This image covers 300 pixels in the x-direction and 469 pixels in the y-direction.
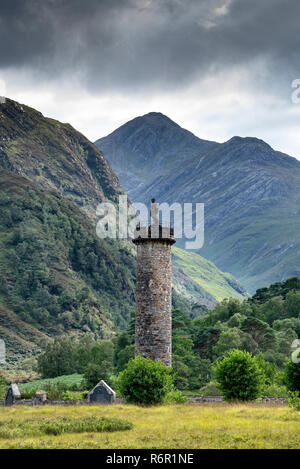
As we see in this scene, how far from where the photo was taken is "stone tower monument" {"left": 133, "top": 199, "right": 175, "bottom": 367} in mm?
35156

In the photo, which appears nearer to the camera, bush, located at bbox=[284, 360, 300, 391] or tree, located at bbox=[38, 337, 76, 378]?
bush, located at bbox=[284, 360, 300, 391]

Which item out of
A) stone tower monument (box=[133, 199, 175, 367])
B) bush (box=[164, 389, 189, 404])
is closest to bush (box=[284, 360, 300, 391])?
bush (box=[164, 389, 189, 404])

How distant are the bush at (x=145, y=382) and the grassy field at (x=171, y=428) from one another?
153 cm

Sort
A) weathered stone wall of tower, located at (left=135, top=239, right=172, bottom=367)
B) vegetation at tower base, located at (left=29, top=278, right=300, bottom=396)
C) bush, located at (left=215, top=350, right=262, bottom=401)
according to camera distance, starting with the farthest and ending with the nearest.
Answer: vegetation at tower base, located at (left=29, top=278, right=300, bottom=396), weathered stone wall of tower, located at (left=135, top=239, right=172, bottom=367), bush, located at (left=215, top=350, right=262, bottom=401)

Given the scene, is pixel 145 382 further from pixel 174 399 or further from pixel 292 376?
pixel 292 376

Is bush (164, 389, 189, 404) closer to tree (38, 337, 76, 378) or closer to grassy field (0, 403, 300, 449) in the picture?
grassy field (0, 403, 300, 449)

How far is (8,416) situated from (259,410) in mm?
12438

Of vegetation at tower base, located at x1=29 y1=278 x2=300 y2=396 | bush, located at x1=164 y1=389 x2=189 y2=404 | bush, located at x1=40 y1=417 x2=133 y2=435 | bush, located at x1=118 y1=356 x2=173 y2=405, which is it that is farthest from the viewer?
vegetation at tower base, located at x1=29 y1=278 x2=300 y2=396

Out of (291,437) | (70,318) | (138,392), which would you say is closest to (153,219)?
(138,392)

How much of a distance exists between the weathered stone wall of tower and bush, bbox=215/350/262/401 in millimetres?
3485

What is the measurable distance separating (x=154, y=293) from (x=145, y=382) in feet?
19.0

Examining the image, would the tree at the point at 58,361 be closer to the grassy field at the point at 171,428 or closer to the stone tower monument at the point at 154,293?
the stone tower monument at the point at 154,293

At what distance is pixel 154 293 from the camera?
35.4 meters

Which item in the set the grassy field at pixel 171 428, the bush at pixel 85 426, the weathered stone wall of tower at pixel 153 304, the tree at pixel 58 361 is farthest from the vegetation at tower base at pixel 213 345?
the bush at pixel 85 426
